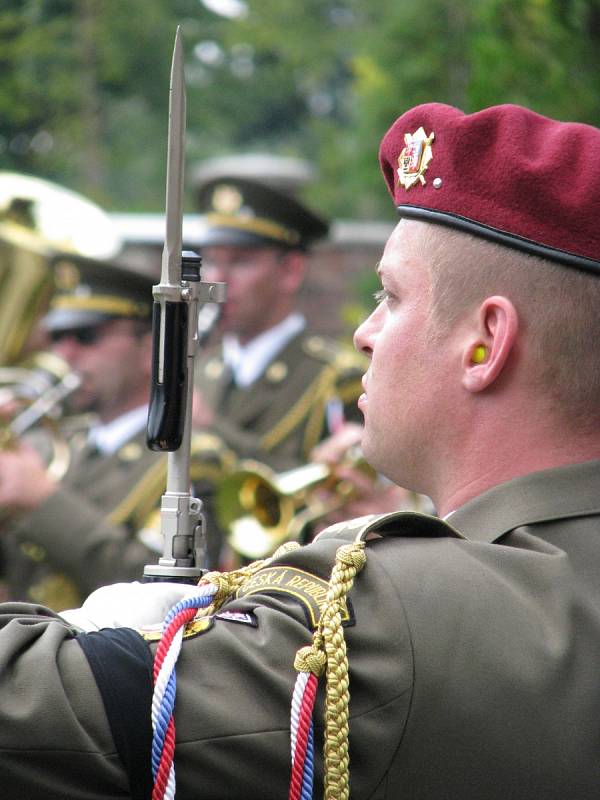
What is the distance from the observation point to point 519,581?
1.67 m

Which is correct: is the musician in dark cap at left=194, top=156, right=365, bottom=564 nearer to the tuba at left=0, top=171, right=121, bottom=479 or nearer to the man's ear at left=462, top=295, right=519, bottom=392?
the tuba at left=0, top=171, right=121, bottom=479

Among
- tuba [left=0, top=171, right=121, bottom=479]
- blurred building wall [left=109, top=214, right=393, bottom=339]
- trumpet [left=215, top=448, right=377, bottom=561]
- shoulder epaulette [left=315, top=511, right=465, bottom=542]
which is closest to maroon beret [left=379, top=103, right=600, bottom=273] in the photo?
shoulder epaulette [left=315, top=511, right=465, bottom=542]

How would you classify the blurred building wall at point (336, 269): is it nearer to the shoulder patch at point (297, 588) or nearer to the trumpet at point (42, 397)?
the trumpet at point (42, 397)

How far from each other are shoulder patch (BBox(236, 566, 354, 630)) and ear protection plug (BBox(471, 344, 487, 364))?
371 millimetres

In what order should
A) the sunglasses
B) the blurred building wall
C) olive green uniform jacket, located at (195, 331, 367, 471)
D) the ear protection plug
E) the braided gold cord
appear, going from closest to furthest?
the braided gold cord
the ear protection plug
olive green uniform jacket, located at (195, 331, 367, 471)
the sunglasses
the blurred building wall

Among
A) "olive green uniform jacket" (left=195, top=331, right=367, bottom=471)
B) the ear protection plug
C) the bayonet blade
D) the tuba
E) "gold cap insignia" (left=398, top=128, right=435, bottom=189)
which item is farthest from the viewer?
the tuba

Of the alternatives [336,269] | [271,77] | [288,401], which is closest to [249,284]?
[288,401]

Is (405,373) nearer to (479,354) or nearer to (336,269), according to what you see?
(479,354)

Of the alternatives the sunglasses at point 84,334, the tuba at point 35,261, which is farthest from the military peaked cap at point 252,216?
the tuba at point 35,261

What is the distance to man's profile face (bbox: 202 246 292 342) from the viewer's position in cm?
610

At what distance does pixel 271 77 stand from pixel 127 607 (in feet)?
69.7

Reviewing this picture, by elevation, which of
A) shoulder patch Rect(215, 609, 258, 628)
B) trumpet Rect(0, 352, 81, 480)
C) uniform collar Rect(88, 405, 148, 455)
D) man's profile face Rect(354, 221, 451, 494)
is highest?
trumpet Rect(0, 352, 81, 480)

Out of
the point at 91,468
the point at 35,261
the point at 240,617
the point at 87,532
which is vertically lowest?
the point at 240,617

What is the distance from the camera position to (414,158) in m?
1.96
